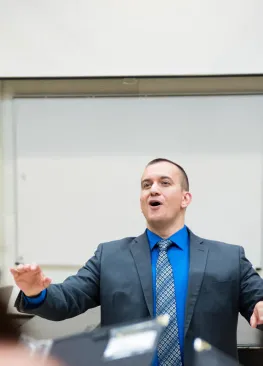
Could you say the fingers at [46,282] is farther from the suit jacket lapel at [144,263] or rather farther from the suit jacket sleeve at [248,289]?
the suit jacket sleeve at [248,289]

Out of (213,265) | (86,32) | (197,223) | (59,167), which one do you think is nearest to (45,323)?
(59,167)

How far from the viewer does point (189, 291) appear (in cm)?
Result: 148

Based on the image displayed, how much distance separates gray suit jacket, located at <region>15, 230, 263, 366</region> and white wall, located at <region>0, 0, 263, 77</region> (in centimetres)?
115

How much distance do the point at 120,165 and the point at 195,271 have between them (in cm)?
104

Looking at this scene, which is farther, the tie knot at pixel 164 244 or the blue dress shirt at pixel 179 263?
the tie knot at pixel 164 244

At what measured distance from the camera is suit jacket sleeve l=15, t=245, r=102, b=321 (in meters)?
1.44

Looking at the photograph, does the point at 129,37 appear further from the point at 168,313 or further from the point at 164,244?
the point at 168,313

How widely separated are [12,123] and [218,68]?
51.7 inches

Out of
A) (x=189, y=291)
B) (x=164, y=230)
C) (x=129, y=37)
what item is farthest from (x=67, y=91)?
(x=189, y=291)

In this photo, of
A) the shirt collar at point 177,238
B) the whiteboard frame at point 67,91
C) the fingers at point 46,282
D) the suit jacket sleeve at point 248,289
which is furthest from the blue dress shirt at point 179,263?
the whiteboard frame at point 67,91

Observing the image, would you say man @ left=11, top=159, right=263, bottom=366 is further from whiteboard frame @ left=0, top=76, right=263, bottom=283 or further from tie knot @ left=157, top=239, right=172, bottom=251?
whiteboard frame @ left=0, top=76, right=263, bottom=283

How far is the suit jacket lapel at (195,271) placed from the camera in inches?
57.5

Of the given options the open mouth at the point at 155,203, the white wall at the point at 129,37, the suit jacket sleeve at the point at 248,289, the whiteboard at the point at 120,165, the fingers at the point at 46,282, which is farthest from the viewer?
the whiteboard at the point at 120,165

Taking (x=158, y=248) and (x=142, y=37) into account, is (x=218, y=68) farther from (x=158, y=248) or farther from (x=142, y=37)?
(x=158, y=248)
